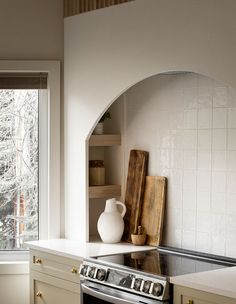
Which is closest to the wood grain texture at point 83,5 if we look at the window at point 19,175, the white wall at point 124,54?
the white wall at point 124,54

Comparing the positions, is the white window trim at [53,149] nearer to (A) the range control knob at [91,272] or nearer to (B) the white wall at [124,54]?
(B) the white wall at [124,54]

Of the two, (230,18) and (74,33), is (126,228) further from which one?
(230,18)

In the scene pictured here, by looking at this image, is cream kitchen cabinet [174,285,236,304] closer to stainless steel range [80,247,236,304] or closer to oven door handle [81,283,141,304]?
stainless steel range [80,247,236,304]

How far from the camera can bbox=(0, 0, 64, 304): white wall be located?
Result: 4.55 metres

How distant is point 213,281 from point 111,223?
122 cm

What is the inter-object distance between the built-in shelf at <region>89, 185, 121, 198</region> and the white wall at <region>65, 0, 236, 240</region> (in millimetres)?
74

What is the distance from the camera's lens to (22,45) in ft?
15.0

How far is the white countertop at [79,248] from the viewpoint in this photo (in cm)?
400

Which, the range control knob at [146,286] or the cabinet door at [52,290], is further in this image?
the cabinet door at [52,290]

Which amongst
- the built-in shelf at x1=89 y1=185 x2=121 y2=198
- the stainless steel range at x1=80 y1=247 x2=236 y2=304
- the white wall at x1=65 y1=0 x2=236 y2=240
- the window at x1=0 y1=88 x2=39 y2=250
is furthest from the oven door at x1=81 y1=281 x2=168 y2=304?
the window at x1=0 y1=88 x2=39 y2=250

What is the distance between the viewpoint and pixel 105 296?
3627mm

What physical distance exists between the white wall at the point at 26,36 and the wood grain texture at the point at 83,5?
0.22ft

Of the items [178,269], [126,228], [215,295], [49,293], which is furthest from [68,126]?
[215,295]

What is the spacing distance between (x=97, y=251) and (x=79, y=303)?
33cm
